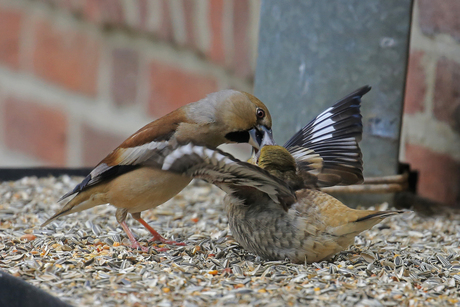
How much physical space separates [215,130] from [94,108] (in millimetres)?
1951

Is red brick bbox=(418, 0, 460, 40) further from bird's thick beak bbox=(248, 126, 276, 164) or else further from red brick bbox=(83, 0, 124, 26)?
red brick bbox=(83, 0, 124, 26)

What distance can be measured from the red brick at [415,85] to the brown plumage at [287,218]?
1.46 metres

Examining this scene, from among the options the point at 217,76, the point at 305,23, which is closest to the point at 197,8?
the point at 217,76

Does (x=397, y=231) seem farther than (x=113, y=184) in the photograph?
Yes

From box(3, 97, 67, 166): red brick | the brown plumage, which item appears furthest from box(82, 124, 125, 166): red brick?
the brown plumage

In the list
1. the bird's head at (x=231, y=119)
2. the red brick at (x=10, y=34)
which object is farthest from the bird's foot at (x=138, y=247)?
the red brick at (x=10, y=34)

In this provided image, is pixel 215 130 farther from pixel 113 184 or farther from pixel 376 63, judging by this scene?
pixel 376 63

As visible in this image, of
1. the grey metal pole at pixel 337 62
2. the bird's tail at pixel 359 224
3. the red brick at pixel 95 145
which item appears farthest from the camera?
the red brick at pixel 95 145

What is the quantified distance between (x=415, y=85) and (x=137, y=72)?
1.68 metres

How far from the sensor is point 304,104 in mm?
3111

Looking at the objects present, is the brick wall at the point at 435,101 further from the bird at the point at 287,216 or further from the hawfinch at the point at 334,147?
the bird at the point at 287,216

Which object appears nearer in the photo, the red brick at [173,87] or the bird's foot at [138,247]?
the bird's foot at [138,247]

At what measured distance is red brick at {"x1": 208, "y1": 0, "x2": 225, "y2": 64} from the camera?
3.57 m

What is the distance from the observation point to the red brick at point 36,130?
450 cm
